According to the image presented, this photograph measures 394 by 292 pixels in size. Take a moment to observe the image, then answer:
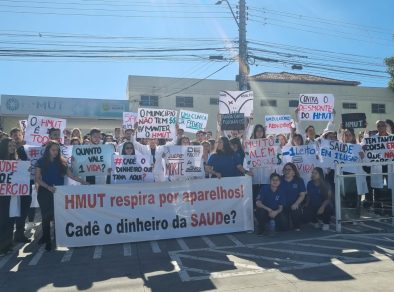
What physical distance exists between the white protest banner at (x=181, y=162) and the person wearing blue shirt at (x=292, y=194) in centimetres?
176

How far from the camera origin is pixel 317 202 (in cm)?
→ 877

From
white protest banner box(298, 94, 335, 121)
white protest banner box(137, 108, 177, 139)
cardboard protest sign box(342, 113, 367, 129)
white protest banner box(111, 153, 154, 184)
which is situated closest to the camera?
white protest banner box(111, 153, 154, 184)

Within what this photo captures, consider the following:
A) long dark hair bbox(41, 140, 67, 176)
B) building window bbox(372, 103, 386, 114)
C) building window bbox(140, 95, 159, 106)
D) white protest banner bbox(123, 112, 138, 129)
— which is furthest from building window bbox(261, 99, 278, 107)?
long dark hair bbox(41, 140, 67, 176)

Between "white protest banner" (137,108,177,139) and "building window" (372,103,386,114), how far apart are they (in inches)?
1442

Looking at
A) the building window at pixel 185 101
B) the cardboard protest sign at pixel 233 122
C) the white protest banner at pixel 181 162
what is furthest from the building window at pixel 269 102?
the white protest banner at pixel 181 162

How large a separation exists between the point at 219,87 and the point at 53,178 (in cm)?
A: 3171

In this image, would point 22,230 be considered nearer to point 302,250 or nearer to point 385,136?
point 302,250

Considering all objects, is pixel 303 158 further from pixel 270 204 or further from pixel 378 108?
pixel 378 108

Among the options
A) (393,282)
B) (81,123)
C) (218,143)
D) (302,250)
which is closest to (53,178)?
(218,143)

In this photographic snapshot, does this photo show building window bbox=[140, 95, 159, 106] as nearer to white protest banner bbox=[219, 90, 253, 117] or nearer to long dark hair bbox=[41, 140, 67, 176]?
white protest banner bbox=[219, 90, 253, 117]

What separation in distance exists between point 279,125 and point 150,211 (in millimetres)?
Result: 5673

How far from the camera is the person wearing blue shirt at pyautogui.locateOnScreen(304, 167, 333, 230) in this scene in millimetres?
8672

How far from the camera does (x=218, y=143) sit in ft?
29.0

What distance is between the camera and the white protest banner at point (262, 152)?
9.10 metres
